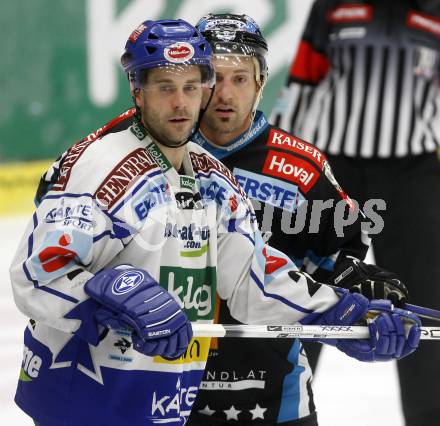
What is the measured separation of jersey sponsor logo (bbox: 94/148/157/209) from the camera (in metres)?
2.22

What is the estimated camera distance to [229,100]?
2830mm

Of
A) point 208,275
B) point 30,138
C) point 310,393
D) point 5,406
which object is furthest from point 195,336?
point 30,138

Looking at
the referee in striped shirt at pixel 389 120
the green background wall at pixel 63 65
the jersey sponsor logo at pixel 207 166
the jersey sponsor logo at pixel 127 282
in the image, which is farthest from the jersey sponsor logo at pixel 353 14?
the green background wall at pixel 63 65

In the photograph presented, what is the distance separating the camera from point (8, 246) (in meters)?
5.89

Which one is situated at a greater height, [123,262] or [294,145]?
[294,145]

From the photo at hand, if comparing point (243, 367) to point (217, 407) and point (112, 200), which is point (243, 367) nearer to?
point (217, 407)

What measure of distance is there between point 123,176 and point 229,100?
648 mm

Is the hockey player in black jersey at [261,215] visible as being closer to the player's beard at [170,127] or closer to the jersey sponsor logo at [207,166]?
the jersey sponsor logo at [207,166]

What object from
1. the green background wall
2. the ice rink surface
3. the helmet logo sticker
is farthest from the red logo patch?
the green background wall

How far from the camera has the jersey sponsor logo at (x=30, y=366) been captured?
2355 mm

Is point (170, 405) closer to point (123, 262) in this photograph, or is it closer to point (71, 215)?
point (123, 262)

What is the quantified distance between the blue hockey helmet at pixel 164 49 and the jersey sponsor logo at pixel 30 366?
1.93ft

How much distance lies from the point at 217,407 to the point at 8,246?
3232 millimetres

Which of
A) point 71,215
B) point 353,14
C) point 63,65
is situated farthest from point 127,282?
point 63,65
